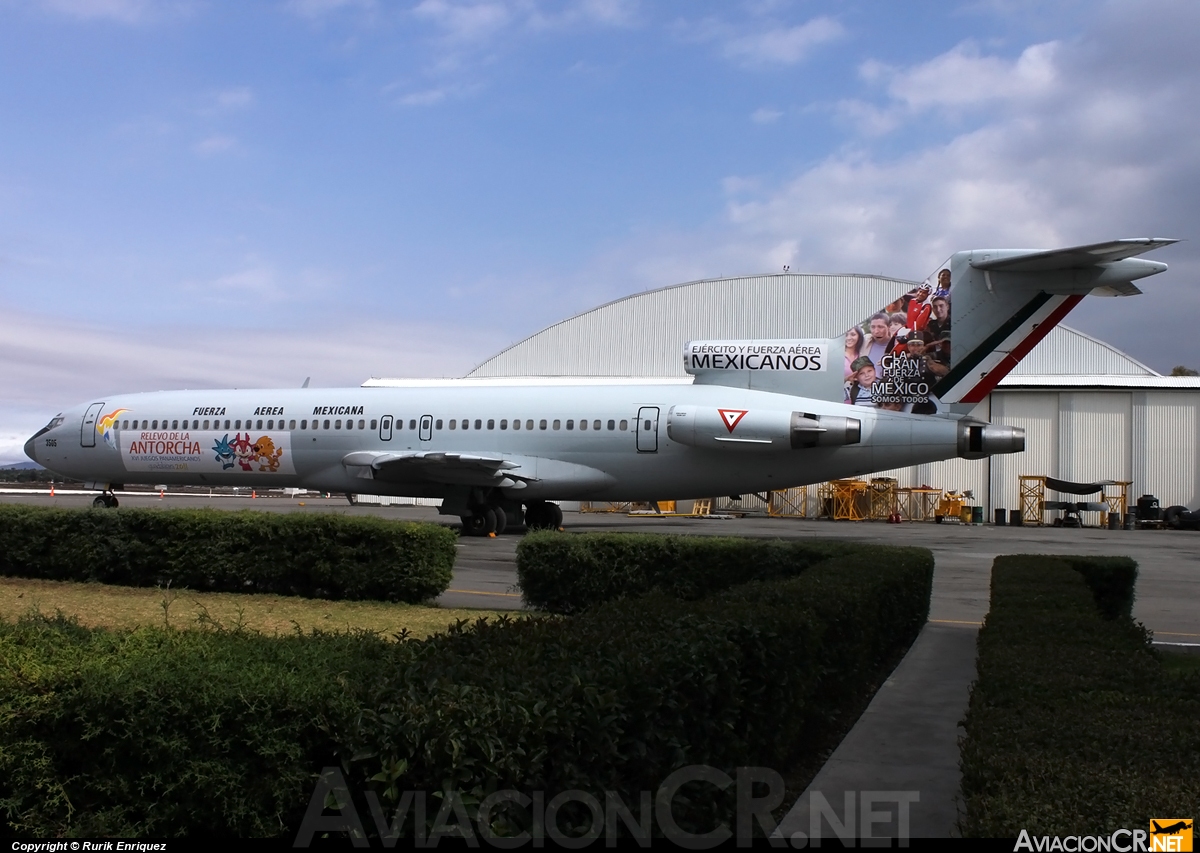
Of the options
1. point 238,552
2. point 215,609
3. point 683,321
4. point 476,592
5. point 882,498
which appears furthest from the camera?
point 683,321

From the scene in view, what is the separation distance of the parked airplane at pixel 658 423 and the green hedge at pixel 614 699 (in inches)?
554

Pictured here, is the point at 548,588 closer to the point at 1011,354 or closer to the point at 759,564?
the point at 759,564

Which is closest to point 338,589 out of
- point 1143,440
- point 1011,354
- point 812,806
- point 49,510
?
point 49,510

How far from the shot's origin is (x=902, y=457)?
73.2ft

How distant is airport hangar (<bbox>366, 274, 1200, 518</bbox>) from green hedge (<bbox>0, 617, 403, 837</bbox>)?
39.6m

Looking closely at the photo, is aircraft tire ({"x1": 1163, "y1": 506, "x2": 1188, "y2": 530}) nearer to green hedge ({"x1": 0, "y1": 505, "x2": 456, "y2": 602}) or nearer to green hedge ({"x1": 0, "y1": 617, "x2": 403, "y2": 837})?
green hedge ({"x1": 0, "y1": 505, "x2": 456, "y2": 602})

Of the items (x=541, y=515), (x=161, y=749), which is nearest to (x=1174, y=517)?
(x=541, y=515)

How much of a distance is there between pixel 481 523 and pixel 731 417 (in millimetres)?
7115

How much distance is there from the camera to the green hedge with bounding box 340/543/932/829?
3617 mm

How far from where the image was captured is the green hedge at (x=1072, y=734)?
3410mm

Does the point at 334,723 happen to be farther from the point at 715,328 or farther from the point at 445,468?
the point at 715,328

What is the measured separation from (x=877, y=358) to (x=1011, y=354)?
2.78 metres

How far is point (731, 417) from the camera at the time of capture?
2247 centimetres

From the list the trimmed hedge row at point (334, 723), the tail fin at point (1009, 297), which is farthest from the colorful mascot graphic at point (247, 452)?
the trimmed hedge row at point (334, 723)
